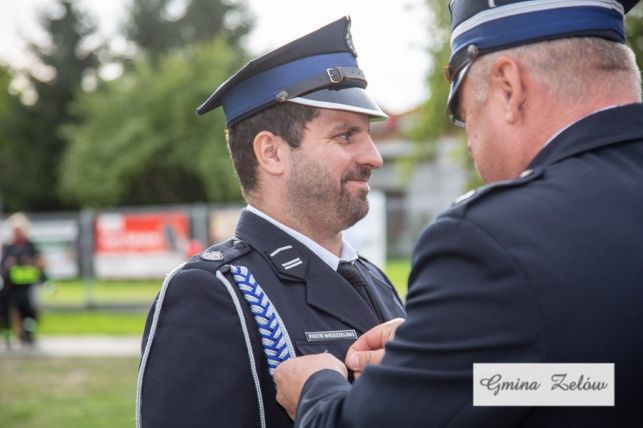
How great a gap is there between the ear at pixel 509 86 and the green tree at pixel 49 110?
43735 millimetres

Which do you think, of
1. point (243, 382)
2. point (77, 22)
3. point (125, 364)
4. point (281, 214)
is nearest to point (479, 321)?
point (243, 382)

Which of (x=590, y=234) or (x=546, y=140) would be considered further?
(x=546, y=140)

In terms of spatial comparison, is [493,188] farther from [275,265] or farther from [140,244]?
[140,244]

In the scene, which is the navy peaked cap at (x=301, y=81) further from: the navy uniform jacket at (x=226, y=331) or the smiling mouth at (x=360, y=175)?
the navy uniform jacket at (x=226, y=331)

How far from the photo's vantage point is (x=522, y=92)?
1.50 m

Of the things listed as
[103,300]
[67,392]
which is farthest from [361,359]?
[103,300]

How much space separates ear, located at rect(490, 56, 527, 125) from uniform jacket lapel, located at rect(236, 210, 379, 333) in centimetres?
85

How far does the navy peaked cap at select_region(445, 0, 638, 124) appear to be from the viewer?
1.50 m

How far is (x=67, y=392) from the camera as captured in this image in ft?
27.5

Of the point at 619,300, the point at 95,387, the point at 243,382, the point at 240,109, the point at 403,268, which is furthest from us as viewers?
the point at 403,268

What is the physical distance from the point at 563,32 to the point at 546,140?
0.68ft

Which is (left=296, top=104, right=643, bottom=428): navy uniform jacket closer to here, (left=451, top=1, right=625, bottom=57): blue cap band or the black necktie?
(left=451, top=1, right=625, bottom=57): blue cap band

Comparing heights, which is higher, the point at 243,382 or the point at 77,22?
the point at 77,22

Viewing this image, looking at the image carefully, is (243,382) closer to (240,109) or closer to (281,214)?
(281,214)
